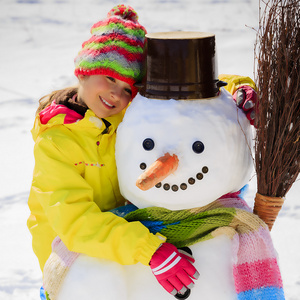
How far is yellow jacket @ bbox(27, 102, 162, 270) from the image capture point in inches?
51.4

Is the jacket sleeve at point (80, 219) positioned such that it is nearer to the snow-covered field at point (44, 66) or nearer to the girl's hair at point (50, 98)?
the girl's hair at point (50, 98)

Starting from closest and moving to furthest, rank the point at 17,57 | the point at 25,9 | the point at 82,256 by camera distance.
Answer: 1. the point at 82,256
2. the point at 17,57
3. the point at 25,9

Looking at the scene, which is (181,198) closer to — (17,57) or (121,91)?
(121,91)

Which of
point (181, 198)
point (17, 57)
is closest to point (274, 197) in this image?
point (181, 198)

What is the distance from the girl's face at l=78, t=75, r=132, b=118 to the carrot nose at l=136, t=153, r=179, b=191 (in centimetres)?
28

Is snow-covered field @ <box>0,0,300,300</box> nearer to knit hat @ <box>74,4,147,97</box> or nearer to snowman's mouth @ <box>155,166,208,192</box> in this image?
snowman's mouth @ <box>155,166,208,192</box>

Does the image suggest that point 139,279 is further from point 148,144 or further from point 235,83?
point 235,83

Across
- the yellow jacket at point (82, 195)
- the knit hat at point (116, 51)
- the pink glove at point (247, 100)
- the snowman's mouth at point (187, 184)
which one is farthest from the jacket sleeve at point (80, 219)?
the pink glove at point (247, 100)

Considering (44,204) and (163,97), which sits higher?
(163,97)

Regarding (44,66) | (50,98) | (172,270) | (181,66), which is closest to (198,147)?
(181,66)

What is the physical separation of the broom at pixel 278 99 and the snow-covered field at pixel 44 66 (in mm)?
894

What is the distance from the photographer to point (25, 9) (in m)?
5.11

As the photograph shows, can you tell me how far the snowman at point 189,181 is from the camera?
1.26m

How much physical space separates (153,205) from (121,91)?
1.04 feet
